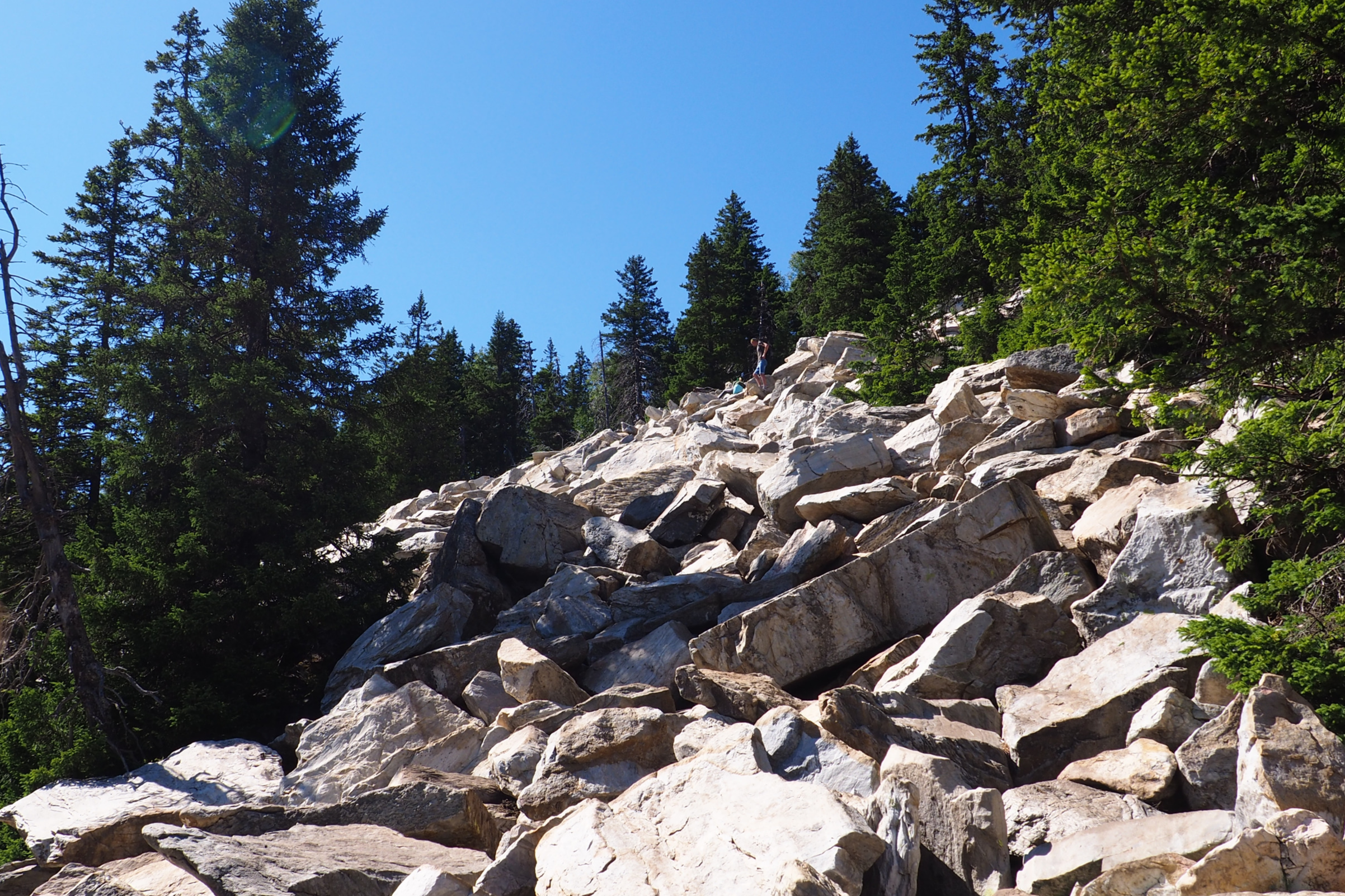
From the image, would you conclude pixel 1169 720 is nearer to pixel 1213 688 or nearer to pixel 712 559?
pixel 1213 688

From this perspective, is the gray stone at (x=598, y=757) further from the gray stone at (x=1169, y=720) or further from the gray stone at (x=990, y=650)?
the gray stone at (x=1169, y=720)

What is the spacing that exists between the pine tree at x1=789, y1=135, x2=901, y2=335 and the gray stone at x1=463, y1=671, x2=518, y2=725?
80.7ft

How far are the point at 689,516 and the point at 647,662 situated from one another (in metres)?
4.71

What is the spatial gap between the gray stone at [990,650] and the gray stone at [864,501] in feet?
11.4

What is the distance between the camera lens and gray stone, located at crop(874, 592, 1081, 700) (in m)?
8.39

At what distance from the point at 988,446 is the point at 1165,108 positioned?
498 centimetres

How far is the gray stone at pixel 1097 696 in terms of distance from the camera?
22.6 feet

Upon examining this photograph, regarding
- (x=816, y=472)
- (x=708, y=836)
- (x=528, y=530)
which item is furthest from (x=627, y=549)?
(x=708, y=836)

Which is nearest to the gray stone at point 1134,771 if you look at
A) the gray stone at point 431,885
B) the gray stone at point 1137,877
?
the gray stone at point 1137,877

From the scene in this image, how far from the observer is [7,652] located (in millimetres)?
13227

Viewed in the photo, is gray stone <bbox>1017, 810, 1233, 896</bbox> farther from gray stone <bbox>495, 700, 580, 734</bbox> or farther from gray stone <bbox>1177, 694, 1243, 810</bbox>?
gray stone <bbox>495, 700, 580, 734</bbox>

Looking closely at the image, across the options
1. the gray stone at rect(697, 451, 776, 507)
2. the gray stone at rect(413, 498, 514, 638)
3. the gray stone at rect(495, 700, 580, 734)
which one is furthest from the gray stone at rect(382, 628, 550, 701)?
the gray stone at rect(697, 451, 776, 507)

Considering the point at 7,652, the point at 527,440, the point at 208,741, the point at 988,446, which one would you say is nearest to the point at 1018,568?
the point at 988,446

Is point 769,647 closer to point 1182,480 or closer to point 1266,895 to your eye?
point 1182,480
